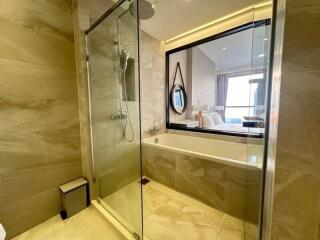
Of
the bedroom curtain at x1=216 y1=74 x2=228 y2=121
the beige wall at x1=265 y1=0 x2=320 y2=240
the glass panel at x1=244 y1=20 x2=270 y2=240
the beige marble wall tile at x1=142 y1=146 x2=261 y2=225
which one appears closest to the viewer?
the beige wall at x1=265 y1=0 x2=320 y2=240

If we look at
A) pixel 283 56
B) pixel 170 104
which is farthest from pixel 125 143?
pixel 170 104

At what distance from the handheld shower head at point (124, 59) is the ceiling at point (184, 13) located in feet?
2.59

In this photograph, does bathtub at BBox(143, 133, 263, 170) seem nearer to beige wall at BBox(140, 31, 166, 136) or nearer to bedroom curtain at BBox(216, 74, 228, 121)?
beige wall at BBox(140, 31, 166, 136)

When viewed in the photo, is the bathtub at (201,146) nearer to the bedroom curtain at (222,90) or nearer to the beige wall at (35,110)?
the beige wall at (35,110)

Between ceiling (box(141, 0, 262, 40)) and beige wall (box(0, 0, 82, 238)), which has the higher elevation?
ceiling (box(141, 0, 262, 40))

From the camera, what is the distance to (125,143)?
1653 millimetres

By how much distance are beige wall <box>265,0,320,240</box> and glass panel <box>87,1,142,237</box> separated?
1.15 metres

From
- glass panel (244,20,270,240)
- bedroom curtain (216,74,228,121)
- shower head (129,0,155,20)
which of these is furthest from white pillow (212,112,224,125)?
shower head (129,0,155,20)

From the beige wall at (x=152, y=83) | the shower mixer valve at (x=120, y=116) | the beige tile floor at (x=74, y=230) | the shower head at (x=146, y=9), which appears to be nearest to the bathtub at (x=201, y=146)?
the beige wall at (x=152, y=83)

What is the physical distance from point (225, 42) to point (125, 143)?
105 inches

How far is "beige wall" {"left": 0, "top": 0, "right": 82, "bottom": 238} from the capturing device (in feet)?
4.19

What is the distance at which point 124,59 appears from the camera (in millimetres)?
1673

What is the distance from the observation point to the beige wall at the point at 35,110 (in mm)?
1277

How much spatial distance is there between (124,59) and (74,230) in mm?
1793
